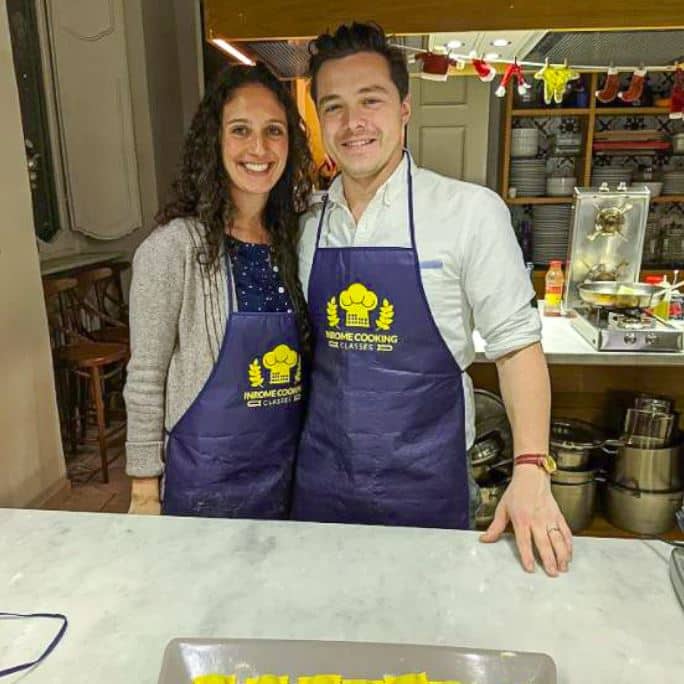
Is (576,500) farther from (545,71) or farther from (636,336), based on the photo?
(545,71)

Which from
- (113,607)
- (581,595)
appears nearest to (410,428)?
(581,595)

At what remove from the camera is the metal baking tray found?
0.72m

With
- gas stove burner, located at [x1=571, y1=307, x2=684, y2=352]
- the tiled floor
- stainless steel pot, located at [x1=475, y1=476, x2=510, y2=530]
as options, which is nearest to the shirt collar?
gas stove burner, located at [x1=571, y1=307, x2=684, y2=352]

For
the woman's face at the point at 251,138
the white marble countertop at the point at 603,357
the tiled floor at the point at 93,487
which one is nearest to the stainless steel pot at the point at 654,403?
the white marble countertop at the point at 603,357

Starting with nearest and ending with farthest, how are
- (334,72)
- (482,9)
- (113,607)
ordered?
1. (113,607)
2. (334,72)
3. (482,9)

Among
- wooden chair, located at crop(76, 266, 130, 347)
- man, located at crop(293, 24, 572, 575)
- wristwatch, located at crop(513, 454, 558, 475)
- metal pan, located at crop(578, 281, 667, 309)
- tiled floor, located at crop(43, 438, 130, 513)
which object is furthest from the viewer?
wooden chair, located at crop(76, 266, 130, 347)

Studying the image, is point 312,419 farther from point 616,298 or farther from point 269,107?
point 616,298

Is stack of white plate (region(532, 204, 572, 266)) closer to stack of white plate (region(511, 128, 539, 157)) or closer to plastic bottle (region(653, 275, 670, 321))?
stack of white plate (region(511, 128, 539, 157))

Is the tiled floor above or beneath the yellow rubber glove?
beneath

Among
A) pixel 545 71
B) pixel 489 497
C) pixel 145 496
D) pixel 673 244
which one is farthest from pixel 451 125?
pixel 145 496

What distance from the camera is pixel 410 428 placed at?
4.35ft

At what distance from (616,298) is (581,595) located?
1773mm

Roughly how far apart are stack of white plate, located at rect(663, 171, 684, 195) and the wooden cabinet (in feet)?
12.7

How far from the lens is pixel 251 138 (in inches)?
53.0
